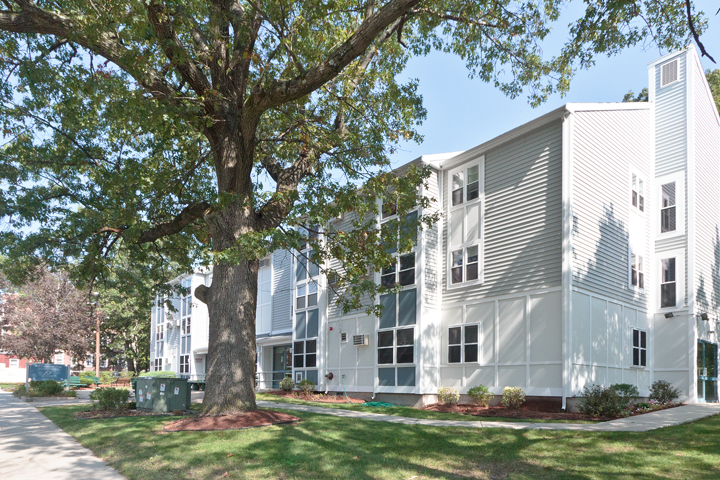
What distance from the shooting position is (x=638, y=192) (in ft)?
62.0

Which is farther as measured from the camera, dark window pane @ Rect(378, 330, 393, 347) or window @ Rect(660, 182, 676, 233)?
dark window pane @ Rect(378, 330, 393, 347)

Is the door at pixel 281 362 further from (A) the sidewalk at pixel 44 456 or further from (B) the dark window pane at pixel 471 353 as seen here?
(A) the sidewalk at pixel 44 456

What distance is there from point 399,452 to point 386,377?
36.1 feet

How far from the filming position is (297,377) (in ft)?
81.6

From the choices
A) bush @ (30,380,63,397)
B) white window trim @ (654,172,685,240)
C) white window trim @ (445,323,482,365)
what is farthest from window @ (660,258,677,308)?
bush @ (30,380,63,397)

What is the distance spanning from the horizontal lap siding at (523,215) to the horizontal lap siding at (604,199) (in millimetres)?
570

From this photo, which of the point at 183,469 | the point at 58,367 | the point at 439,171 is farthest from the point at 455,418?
the point at 58,367

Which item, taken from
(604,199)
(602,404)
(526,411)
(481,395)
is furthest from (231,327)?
(604,199)

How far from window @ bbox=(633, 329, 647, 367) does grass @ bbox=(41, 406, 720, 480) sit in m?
7.06

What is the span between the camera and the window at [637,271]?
710 inches

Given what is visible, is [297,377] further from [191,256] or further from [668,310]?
[668,310]

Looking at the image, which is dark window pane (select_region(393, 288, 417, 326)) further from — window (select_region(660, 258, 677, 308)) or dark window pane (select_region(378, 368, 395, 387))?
window (select_region(660, 258, 677, 308))

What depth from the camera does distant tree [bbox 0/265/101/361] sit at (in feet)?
110

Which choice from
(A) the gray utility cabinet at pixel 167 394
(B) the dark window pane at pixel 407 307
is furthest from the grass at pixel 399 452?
(B) the dark window pane at pixel 407 307
